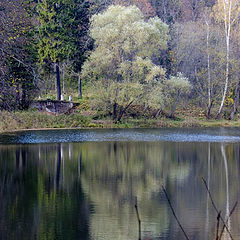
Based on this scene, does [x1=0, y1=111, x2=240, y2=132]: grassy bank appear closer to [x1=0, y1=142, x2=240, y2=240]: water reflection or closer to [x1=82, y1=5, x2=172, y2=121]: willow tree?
[x1=82, y1=5, x2=172, y2=121]: willow tree

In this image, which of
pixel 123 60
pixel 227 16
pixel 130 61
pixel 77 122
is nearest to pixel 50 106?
pixel 77 122

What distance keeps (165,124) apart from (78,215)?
26.2 m

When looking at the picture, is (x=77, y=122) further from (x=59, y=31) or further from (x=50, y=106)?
(x=59, y=31)

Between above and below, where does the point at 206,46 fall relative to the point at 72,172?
above

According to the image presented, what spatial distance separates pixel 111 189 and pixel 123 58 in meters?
22.6

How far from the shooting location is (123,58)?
3688 centimetres

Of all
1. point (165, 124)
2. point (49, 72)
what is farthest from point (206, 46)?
point (49, 72)

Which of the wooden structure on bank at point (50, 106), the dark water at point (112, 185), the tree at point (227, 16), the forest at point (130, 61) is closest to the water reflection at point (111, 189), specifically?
the dark water at point (112, 185)

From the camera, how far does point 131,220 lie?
11648 millimetres

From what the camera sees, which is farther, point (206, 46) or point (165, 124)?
point (206, 46)

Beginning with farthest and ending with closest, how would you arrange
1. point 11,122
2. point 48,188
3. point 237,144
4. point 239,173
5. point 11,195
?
point 11,122
point 237,144
point 239,173
point 48,188
point 11,195

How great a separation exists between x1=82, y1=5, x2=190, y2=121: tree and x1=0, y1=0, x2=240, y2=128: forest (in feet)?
0.23

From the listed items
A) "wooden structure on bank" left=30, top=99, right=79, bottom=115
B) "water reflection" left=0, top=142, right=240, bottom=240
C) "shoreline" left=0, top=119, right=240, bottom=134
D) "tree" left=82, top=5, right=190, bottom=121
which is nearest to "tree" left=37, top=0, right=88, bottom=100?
"tree" left=82, top=5, right=190, bottom=121

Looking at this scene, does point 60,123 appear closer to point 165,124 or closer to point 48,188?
point 165,124
